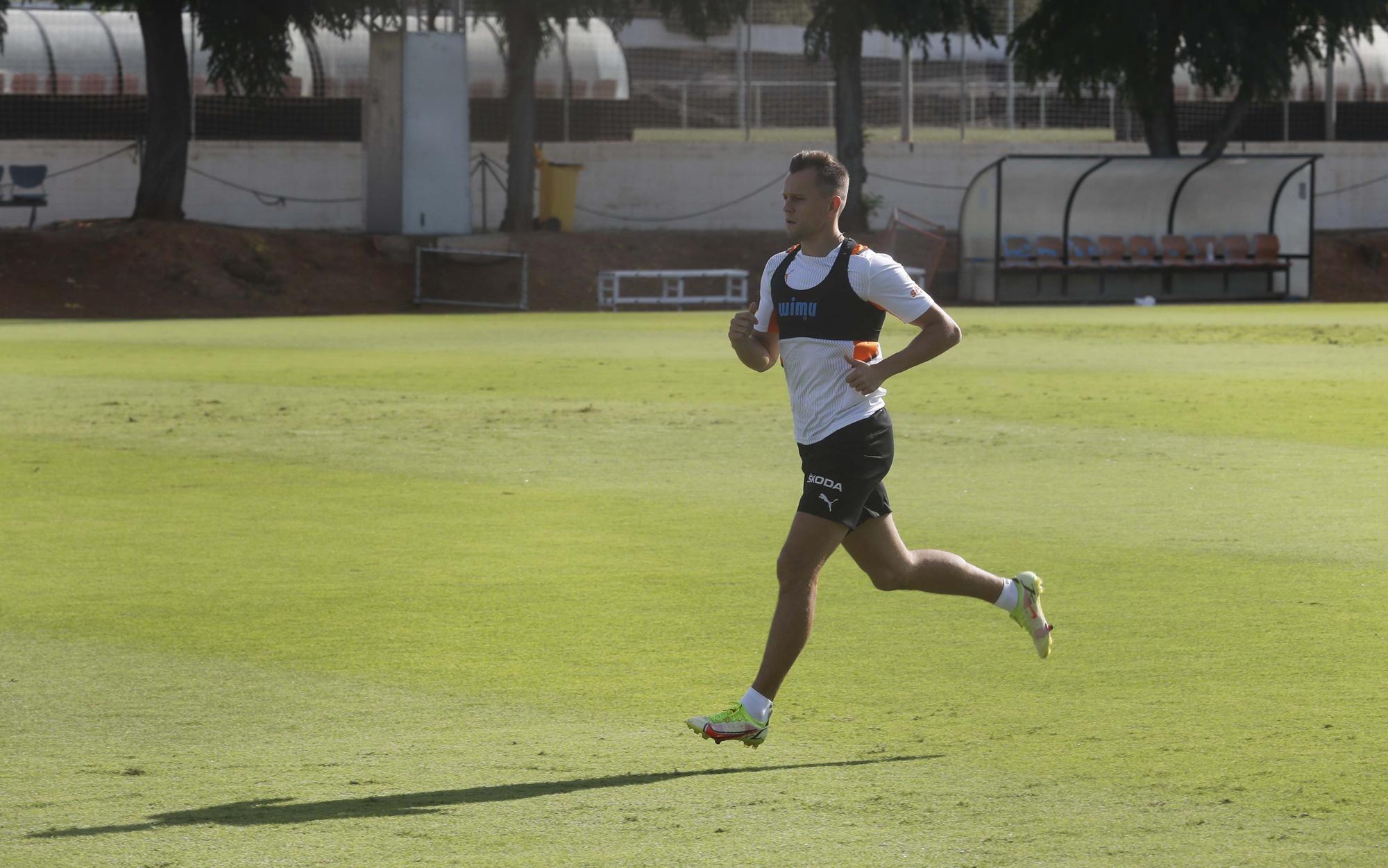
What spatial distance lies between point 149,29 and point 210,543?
1092 inches

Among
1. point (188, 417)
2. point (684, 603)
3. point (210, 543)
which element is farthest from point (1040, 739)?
point (188, 417)

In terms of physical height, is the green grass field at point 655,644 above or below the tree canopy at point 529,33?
below

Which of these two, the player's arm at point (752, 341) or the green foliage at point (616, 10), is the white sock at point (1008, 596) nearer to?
the player's arm at point (752, 341)

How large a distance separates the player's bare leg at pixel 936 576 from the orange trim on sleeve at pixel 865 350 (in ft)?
1.75

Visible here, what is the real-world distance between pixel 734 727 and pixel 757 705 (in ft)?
0.37

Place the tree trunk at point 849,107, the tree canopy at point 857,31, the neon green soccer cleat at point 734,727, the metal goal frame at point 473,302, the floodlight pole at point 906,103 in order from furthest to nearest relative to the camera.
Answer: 1. the floodlight pole at point 906,103
2. the tree trunk at point 849,107
3. the tree canopy at point 857,31
4. the metal goal frame at point 473,302
5. the neon green soccer cleat at point 734,727

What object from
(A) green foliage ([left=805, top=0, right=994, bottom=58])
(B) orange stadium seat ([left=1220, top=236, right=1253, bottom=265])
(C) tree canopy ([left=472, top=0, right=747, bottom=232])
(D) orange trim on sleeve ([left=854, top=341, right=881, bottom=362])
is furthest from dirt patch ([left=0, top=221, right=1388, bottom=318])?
(D) orange trim on sleeve ([left=854, top=341, right=881, bottom=362])

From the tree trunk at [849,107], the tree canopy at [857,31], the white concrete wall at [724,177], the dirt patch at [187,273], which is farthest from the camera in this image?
the white concrete wall at [724,177]

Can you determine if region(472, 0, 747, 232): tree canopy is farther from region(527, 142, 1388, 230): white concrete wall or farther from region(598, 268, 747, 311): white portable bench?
region(598, 268, 747, 311): white portable bench

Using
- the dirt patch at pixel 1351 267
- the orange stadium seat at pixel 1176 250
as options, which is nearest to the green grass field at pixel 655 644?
the orange stadium seat at pixel 1176 250

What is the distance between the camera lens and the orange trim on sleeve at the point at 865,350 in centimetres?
615

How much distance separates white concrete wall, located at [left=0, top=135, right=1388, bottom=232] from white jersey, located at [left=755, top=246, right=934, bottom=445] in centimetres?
3525

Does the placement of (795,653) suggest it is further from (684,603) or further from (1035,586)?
(684,603)

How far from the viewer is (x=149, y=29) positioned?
35.8 m
